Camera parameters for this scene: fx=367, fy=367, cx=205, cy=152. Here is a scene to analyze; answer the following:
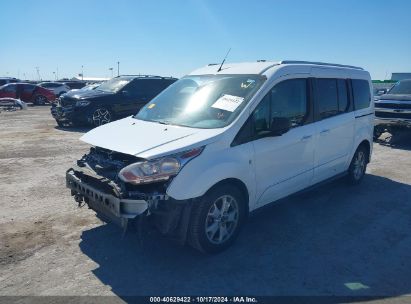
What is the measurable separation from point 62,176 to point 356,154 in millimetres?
5297

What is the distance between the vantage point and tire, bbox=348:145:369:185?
Result: 640 centimetres

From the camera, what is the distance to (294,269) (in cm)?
373

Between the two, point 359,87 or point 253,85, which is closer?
point 253,85

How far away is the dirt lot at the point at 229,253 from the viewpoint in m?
3.40

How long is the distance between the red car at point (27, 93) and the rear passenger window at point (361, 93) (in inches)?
970

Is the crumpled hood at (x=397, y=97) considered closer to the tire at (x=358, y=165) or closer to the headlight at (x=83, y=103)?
the tire at (x=358, y=165)

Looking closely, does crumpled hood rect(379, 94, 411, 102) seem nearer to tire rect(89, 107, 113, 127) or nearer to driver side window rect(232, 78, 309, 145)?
driver side window rect(232, 78, 309, 145)

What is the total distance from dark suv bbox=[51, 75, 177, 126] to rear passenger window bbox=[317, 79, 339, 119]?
28.0 ft

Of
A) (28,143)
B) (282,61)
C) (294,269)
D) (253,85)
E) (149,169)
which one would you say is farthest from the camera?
(28,143)

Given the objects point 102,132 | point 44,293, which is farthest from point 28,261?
point 102,132

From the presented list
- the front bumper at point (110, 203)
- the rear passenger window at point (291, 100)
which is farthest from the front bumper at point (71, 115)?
the rear passenger window at point (291, 100)

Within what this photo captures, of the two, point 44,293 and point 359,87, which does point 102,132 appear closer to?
point 44,293

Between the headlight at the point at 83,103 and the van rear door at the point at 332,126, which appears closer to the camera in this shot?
the van rear door at the point at 332,126

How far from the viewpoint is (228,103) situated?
4.21 metres
